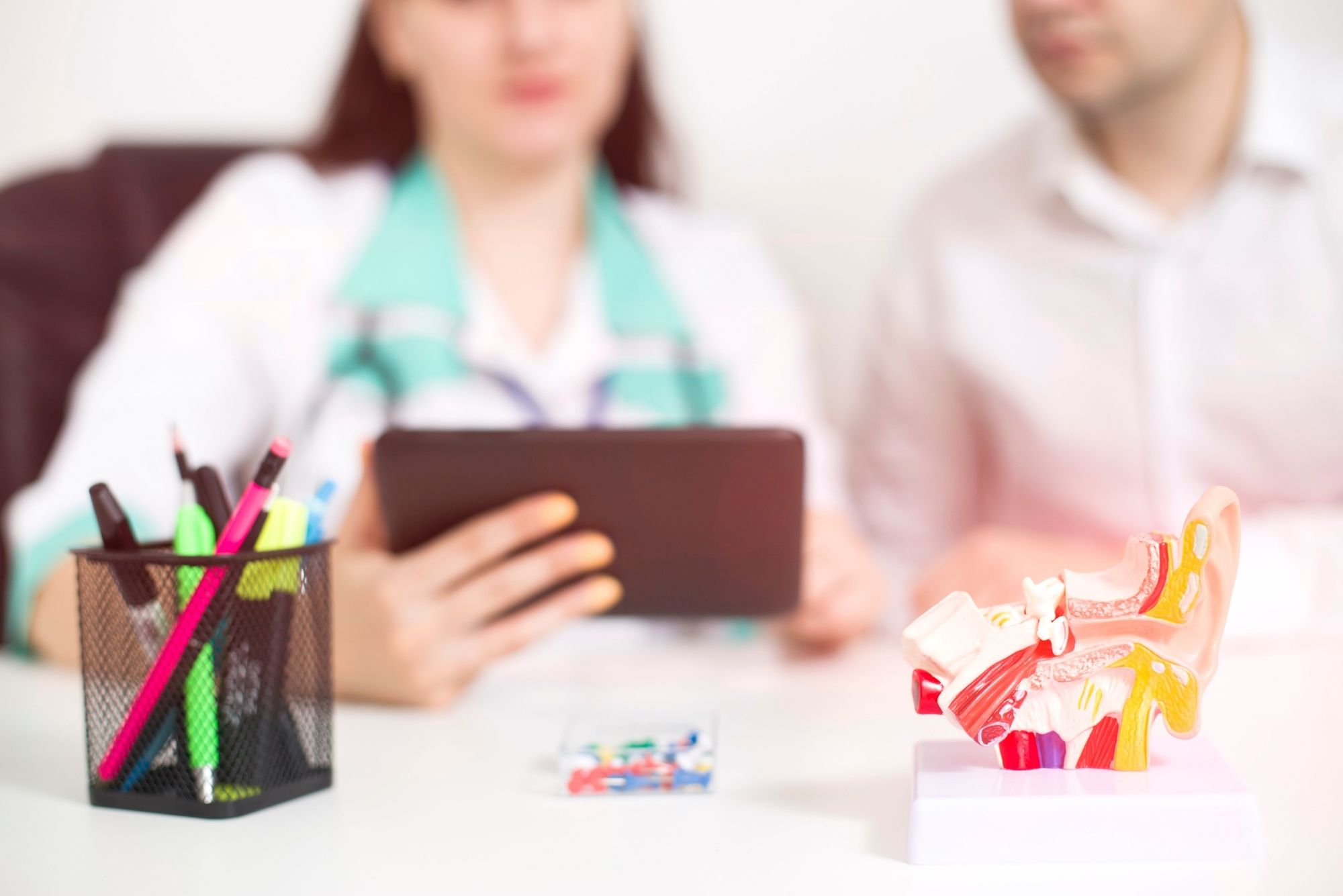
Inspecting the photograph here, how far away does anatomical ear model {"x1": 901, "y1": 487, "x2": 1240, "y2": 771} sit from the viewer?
0.50m

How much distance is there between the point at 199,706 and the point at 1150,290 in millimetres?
941

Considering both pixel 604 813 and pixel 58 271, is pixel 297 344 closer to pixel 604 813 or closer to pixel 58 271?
pixel 58 271

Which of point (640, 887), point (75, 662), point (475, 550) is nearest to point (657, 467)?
point (475, 550)

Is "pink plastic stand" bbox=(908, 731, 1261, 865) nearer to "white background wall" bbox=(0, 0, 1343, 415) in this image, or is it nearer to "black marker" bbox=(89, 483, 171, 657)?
"black marker" bbox=(89, 483, 171, 657)

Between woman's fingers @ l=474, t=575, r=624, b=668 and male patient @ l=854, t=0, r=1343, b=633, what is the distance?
41 cm

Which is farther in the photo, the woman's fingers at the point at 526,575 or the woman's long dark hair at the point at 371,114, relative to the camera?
the woman's long dark hair at the point at 371,114

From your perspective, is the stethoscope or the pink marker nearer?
the pink marker

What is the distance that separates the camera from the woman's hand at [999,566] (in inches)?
37.2

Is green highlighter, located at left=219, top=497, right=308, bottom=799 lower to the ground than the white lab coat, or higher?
lower

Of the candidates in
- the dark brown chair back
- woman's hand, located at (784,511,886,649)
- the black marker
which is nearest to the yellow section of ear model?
woman's hand, located at (784,511,886,649)

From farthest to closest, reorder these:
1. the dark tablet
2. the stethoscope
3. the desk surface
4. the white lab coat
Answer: the stethoscope < the white lab coat < the dark tablet < the desk surface

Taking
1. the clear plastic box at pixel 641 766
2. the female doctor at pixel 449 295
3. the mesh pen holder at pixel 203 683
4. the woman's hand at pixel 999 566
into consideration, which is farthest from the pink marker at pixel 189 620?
the woman's hand at pixel 999 566

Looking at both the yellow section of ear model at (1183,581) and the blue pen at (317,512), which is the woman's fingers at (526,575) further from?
the yellow section of ear model at (1183,581)

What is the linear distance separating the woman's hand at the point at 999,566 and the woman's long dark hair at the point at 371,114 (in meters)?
0.63
